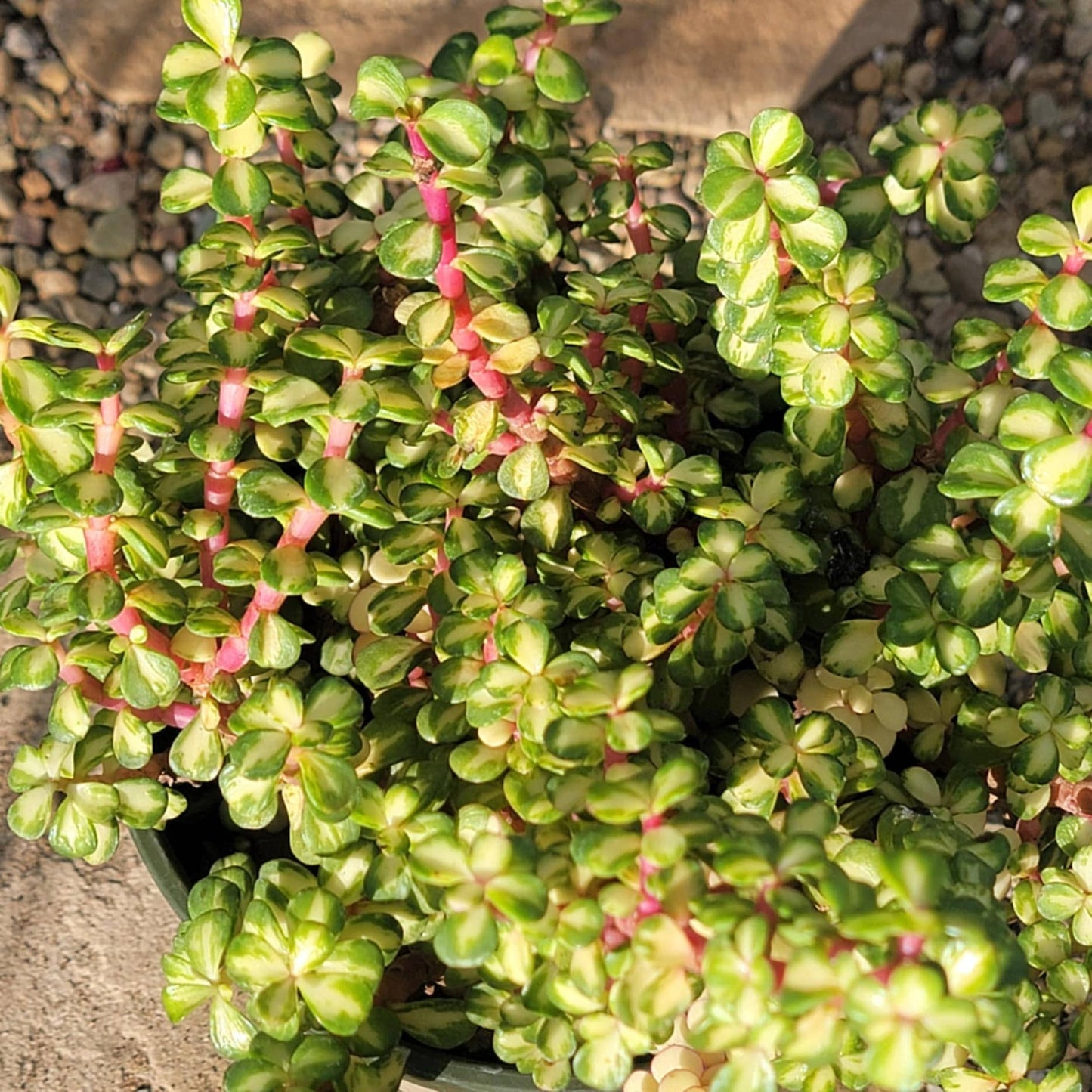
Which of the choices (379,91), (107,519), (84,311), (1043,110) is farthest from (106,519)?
(1043,110)

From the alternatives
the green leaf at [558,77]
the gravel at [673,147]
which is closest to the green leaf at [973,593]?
the green leaf at [558,77]

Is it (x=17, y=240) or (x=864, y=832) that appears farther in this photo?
(x=17, y=240)

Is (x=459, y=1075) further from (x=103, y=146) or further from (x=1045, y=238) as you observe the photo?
(x=103, y=146)

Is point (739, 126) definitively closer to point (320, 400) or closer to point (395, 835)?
point (320, 400)

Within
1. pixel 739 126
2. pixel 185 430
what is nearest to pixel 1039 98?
pixel 739 126

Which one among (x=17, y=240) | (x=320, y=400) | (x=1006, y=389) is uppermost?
(x=1006, y=389)

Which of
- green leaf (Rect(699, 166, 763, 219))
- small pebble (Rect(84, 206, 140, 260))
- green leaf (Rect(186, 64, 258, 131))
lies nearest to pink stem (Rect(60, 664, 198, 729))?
green leaf (Rect(186, 64, 258, 131))

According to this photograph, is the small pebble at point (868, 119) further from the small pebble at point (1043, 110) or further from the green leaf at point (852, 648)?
the green leaf at point (852, 648)
